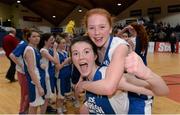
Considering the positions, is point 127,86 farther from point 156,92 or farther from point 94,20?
point 94,20

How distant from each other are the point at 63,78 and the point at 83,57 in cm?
380

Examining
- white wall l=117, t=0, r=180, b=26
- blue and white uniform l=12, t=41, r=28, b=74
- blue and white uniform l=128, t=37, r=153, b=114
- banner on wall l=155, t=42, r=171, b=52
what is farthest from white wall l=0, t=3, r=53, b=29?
blue and white uniform l=128, t=37, r=153, b=114

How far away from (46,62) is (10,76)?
4701 mm

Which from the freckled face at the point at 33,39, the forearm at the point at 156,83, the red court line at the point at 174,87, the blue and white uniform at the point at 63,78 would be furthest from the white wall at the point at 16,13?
the forearm at the point at 156,83

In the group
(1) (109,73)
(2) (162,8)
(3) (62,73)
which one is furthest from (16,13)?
(1) (109,73)

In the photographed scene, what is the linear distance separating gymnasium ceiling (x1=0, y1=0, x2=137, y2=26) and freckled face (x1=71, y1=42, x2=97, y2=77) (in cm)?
2670

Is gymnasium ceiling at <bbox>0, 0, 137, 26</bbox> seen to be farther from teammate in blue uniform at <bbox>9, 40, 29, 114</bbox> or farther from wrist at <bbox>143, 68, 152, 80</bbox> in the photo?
wrist at <bbox>143, 68, 152, 80</bbox>

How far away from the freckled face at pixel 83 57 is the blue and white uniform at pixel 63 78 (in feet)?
12.0

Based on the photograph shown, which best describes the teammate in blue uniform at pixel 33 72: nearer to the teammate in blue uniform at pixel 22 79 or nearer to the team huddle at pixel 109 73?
the teammate in blue uniform at pixel 22 79

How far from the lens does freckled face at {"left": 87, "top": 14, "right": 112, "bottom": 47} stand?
1.95 metres

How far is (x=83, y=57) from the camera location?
1908 millimetres

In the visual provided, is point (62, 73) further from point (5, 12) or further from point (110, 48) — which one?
point (5, 12)

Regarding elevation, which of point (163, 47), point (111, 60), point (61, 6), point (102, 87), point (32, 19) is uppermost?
point (61, 6)

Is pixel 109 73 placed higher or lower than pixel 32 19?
lower
